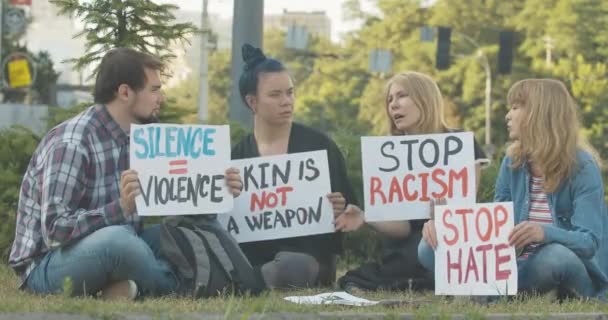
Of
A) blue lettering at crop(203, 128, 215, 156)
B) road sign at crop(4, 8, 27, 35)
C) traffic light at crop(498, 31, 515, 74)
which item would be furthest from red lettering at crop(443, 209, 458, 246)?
traffic light at crop(498, 31, 515, 74)

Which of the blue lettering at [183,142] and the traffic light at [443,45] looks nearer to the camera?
the blue lettering at [183,142]

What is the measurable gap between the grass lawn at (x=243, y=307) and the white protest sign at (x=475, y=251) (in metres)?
0.09

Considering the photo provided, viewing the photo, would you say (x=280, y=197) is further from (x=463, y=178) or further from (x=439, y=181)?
(x=463, y=178)

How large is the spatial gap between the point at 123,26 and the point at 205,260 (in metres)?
2.69

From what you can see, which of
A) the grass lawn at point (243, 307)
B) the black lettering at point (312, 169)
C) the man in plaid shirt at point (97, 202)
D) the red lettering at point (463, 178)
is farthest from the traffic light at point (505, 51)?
the grass lawn at point (243, 307)

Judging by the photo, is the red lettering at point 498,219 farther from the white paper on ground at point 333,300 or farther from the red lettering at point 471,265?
the white paper on ground at point 333,300

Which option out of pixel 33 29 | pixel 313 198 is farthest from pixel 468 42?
pixel 313 198

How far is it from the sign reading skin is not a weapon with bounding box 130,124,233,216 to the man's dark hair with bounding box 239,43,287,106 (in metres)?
0.76

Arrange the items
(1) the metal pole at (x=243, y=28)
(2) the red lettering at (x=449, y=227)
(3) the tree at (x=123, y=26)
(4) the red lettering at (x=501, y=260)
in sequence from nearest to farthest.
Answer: (4) the red lettering at (x=501, y=260) → (2) the red lettering at (x=449, y=227) → (3) the tree at (x=123, y=26) → (1) the metal pole at (x=243, y=28)

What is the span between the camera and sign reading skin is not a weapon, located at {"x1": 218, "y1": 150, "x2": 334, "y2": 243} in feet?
23.0

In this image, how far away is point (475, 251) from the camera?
6.08 meters

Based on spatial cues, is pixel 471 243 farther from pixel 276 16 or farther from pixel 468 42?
pixel 276 16

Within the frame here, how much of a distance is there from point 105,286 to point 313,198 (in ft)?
4.36

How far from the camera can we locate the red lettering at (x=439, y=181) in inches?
264
